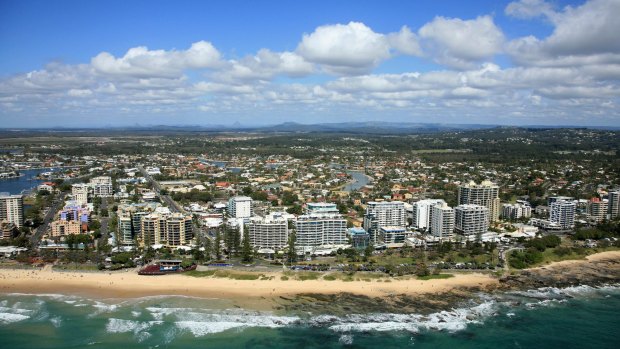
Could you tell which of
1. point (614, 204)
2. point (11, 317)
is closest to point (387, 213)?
point (614, 204)

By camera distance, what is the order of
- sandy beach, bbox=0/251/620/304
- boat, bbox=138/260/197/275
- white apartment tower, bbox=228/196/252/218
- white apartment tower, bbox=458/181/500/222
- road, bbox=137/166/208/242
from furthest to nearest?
white apartment tower, bbox=228/196/252/218 → white apartment tower, bbox=458/181/500/222 → road, bbox=137/166/208/242 → boat, bbox=138/260/197/275 → sandy beach, bbox=0/251/620/304

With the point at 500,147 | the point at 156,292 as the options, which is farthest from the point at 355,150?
the point at 156,292

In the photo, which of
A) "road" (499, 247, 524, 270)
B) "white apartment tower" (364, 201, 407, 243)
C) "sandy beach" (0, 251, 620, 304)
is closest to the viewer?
"sandy beach" (0, 251, 620, 304)

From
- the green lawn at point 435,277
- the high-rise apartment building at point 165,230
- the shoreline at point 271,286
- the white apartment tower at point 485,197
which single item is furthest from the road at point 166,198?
the white apartment tower at point 485,197

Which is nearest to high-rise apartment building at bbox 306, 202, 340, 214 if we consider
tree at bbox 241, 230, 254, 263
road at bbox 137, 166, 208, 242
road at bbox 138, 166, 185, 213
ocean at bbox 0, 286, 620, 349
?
road at bbox 137, 166, 208, 242

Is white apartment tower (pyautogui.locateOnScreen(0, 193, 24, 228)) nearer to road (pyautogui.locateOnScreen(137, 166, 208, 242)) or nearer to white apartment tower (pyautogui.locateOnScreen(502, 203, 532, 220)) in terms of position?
road (pyautogui.locateOnScreen(137, 166, 208, 242))

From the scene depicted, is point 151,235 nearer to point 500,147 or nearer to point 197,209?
point 197,209

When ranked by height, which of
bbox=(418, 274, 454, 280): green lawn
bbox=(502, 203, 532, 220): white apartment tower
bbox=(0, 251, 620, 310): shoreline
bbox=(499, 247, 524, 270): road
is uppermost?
bbox=(502, 203, 532, 220): white apartment tower
